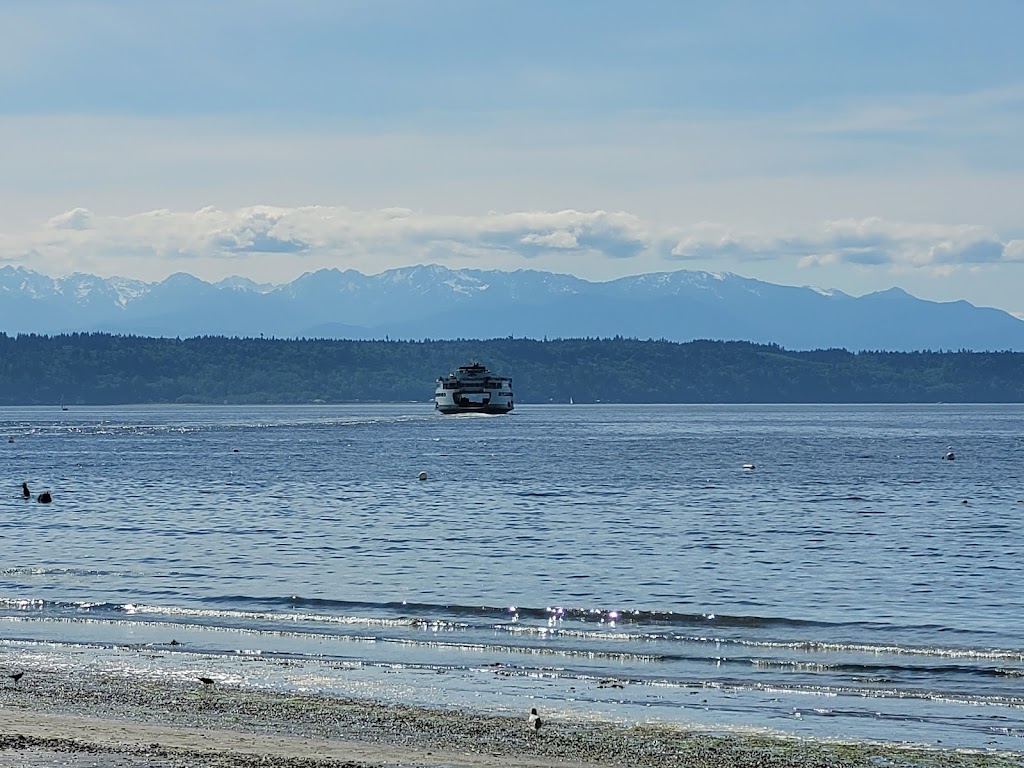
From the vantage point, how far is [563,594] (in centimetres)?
3544

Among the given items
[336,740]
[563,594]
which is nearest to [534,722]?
[336,740]

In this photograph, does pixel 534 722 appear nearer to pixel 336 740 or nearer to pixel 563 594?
pixel 336 740

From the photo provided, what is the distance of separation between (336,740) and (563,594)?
16785 millimetres

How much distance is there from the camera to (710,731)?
19.9 metres

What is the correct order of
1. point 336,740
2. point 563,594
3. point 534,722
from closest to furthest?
point 336,740
point 534,722
point 563,594

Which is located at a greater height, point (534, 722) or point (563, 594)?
point (534, 722)

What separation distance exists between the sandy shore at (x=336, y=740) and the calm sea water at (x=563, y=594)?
1.22m

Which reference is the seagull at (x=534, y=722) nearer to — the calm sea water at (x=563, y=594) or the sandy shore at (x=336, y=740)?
the sandy shore at (x=336, y=740)

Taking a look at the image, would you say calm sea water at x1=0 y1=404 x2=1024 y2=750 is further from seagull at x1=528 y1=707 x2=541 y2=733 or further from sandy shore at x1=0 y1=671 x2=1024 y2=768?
sandy shore at x1=0 y1=671 x2=1024 y2=768

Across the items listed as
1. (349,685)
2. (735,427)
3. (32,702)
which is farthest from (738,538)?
(735,427)

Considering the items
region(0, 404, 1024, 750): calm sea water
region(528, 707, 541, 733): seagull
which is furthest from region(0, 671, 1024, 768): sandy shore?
region(0, 404, 1024, 750): calm sea water

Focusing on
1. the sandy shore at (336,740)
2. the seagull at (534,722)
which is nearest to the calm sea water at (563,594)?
the seagull at (534,722)

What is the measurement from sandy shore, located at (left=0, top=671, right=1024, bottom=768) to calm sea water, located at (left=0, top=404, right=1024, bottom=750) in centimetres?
122

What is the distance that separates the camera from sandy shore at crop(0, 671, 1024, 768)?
17688 mm
